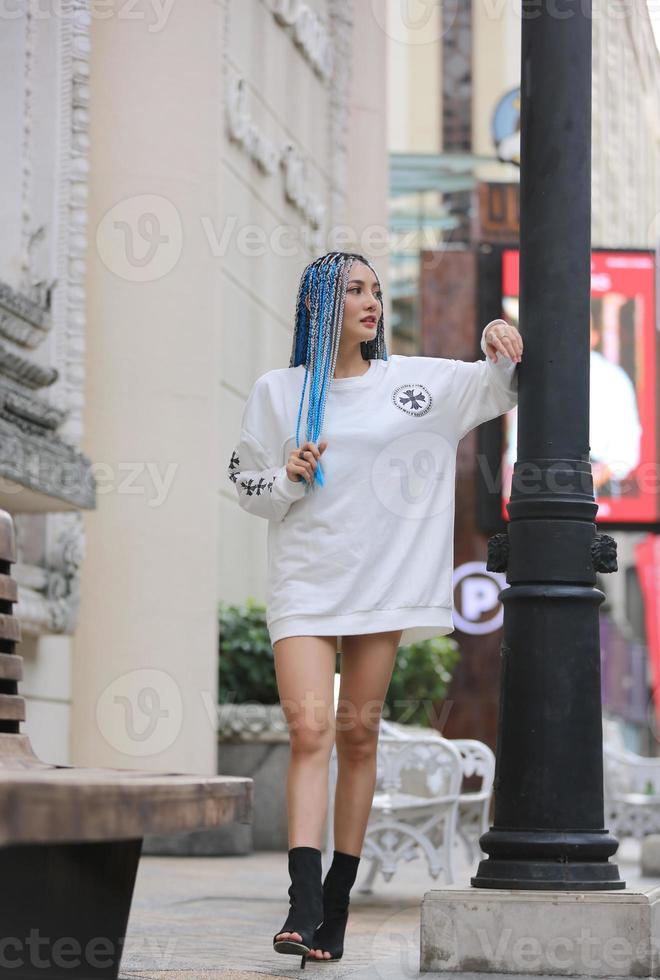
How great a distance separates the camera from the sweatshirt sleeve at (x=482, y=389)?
14.4ft

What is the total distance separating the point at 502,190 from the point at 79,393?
1575 cm

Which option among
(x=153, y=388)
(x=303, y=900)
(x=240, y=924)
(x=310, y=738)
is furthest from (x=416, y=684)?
(x=303, y=900)

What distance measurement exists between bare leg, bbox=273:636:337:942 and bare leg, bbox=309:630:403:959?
0.11 m

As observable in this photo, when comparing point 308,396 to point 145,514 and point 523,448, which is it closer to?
point 523,448

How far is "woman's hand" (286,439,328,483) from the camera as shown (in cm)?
412

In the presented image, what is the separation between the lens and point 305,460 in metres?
4.14

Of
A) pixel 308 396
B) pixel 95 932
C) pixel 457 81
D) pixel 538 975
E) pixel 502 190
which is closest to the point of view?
pixel 95 932

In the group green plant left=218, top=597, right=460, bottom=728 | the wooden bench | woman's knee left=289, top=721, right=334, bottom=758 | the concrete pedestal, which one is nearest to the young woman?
woman's knee left=289, top=721, right=334, bottom=758

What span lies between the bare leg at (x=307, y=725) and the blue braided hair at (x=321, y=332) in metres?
0.45

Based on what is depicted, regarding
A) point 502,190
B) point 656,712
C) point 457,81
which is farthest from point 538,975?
point 656,712

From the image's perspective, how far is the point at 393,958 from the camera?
436 centimetres

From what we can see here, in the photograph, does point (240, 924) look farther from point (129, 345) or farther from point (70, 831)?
point (129, 345)

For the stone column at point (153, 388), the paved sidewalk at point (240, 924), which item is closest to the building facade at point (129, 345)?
the stone column at point (153, 388)

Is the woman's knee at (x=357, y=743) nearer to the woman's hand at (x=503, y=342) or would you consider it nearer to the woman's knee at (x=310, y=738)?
the woman's knee at (x=310, y=738)
